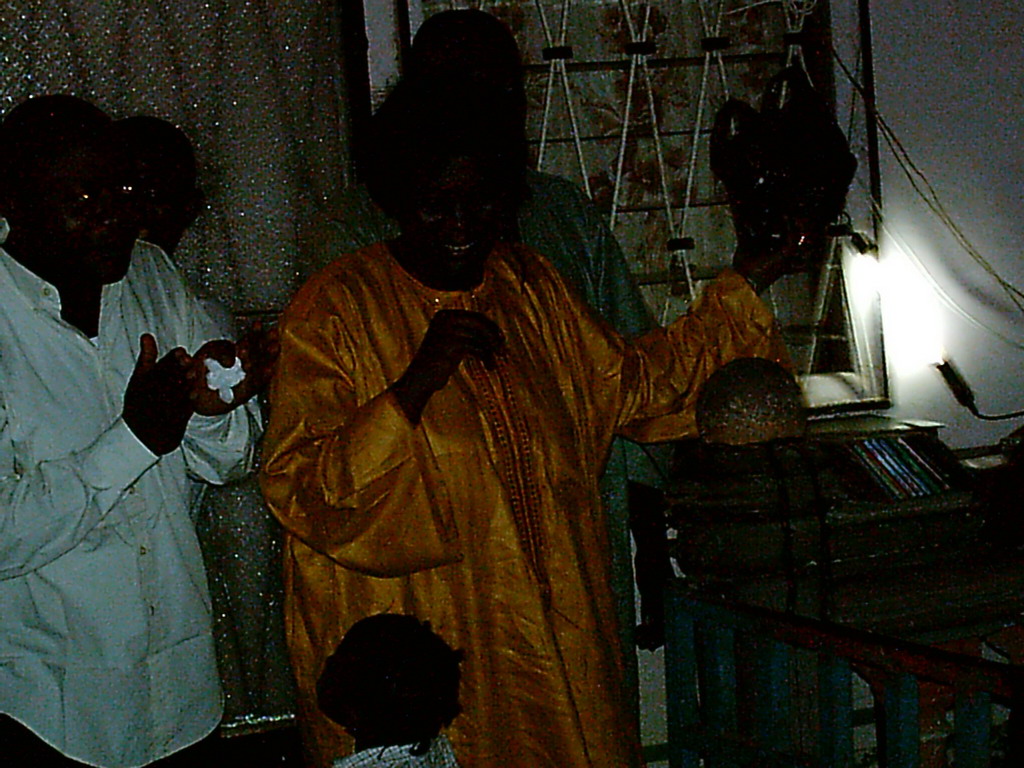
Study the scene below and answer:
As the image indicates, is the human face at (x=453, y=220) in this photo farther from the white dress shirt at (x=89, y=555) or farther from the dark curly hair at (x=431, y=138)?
the white dress shirt at (x=89, y=555)

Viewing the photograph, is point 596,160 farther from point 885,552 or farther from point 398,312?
point 398,312

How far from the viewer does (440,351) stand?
60.9 inches

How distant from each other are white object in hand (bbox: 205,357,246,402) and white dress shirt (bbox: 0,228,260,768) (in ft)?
0.38

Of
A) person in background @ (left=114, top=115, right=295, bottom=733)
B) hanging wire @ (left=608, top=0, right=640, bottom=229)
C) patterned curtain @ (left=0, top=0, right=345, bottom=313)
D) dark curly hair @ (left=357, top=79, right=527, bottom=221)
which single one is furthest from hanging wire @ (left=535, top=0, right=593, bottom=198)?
dark curly hair @ (left=357, top=79, right=527, bottom=221)

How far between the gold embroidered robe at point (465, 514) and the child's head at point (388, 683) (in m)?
0.08

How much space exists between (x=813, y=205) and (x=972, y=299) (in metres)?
1.30

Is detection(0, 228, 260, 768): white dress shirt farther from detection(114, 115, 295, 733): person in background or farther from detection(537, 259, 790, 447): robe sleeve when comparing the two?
detection(114, 115, 295, 733): person in background

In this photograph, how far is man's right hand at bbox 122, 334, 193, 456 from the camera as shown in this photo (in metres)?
1.42

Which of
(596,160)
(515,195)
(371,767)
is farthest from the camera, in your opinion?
(596,160)

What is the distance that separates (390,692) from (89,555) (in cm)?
41

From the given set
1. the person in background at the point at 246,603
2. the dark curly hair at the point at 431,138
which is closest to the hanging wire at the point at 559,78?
the person in background at the point at 246,603

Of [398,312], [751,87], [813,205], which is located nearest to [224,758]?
[398,312]

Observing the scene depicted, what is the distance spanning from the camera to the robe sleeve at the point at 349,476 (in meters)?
1.56

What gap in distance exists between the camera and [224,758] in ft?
7.81
